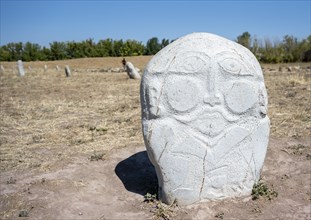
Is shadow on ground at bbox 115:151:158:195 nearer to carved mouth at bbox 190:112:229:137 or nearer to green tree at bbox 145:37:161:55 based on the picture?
carved mouth at bbox 190:112:229:137

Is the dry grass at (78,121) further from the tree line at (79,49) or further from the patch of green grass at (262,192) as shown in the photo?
the tree line at (79,49)

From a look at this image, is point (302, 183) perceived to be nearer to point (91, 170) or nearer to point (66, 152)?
point (91, 170)

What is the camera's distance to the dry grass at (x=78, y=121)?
641 centimetres

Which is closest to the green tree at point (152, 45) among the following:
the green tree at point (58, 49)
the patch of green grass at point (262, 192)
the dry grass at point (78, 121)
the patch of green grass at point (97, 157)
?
the green tree at point (58, 49)

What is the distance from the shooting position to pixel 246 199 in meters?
4.50

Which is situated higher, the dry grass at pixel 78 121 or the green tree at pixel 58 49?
the green tree at pixel 58 49

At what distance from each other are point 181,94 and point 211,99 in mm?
351

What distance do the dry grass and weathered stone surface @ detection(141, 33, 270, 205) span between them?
7.45 ft

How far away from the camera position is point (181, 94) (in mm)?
4082

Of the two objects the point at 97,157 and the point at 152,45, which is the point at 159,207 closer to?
the point at 97,157

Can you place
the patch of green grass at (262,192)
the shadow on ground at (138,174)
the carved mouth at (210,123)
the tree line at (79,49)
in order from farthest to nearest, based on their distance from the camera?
the tree line at (79,49), the shadow on ground at (138,174), the patch of green grass at (262,192), the carved mouth at (210,123)

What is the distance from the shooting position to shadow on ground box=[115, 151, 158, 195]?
16.4ft

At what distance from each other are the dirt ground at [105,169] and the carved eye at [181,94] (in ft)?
3.95

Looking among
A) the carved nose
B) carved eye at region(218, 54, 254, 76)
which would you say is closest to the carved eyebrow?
carved eye at region(218, 54, 254, 76)
